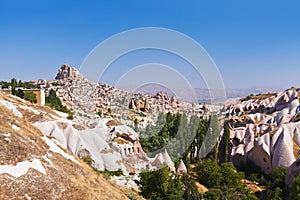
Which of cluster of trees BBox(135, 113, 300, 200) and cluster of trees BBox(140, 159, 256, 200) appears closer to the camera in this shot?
cluster of trees BBox(140, 159, 256, 200)

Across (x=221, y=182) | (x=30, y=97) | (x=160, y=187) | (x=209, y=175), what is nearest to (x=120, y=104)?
(x=30, y=97)

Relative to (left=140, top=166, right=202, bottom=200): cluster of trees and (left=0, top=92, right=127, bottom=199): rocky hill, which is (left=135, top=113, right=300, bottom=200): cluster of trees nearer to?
(left=140, top=166, right=202, bottom=200): cluster of trees

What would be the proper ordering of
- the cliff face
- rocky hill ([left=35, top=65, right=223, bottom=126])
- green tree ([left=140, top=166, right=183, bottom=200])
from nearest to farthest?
1. green tree ([left=140, top=166, right=183, bottom=200])
2. the cliff face
3. rocky hill ([left=35, top=65, right=223, bottom=126])

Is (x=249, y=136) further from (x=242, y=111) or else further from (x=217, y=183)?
(x=242, y=111)

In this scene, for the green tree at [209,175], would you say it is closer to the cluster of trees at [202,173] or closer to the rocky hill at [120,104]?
the cluster of trees at [202,173]

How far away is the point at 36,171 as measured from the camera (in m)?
6.95

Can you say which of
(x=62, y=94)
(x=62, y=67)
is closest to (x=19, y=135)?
(x=62, y=94)

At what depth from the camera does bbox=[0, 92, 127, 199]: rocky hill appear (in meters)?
6.34

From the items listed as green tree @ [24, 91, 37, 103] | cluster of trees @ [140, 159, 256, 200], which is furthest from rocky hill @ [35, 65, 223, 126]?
cluster of trees @ [140, 159, 256, 200]

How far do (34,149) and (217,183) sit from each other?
14.3 meters

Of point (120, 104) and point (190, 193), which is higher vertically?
point (120, 104)

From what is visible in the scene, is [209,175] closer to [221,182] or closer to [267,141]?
[221,182]

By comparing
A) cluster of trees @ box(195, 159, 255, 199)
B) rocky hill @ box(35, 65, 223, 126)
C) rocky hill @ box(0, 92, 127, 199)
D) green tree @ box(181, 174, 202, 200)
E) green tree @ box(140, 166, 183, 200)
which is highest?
rocky hill @ box(35, 65, 223, 126)

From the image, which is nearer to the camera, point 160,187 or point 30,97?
point 160,187
